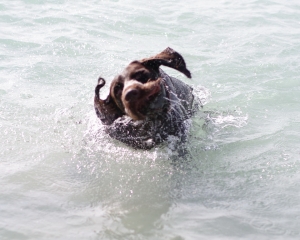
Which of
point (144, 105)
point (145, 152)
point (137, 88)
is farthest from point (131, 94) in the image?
point (145, 152)

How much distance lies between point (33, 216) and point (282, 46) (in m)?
6.58

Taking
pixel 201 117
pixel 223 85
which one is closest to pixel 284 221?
pixel 201 117

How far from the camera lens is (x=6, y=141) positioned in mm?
5164

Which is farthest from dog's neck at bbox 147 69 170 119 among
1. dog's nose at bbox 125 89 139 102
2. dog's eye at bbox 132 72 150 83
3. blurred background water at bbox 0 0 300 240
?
blurred background water at bbox 0 0 300 240

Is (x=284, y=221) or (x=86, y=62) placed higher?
(x=86, y=62)

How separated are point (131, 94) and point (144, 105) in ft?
0.73

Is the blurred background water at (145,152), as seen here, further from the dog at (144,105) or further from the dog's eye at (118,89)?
the dog's eye at (118,89)

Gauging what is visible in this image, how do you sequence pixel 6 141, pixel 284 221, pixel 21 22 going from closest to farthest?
pixel 284 221 → pixel 6 141 → pixel 21 22

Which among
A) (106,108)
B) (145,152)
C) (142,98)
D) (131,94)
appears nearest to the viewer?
(131,94)

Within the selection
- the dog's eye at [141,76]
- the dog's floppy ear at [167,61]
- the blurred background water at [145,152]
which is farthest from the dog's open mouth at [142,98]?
the blurred background water at [145,152]

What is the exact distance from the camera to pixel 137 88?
3508 mm

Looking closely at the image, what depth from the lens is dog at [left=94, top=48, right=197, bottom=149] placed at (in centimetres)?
361

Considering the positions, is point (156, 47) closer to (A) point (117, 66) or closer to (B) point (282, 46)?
(A) point (117, 66)

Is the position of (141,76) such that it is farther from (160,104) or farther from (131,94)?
(131,94)
